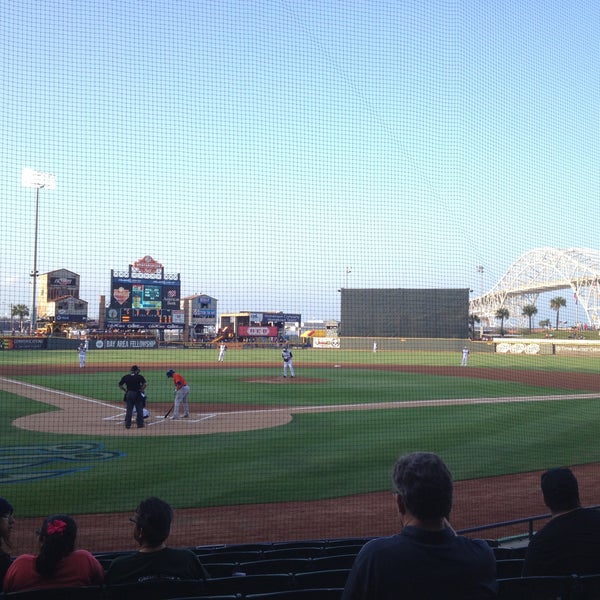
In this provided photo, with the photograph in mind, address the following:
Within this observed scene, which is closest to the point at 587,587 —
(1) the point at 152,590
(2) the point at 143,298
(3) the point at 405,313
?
(1) the point at 152,590

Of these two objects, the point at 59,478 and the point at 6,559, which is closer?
the point at 6,559

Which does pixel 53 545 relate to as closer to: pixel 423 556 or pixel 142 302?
pixel 423 556

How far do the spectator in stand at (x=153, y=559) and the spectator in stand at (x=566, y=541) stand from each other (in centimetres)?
160

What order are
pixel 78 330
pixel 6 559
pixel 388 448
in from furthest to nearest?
pixel 78 330
pixel 388 448
pixel 6 559

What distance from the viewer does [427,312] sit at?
137 feet

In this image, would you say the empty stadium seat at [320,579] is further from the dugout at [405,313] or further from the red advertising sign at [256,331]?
the red advertising sign at [256,331]

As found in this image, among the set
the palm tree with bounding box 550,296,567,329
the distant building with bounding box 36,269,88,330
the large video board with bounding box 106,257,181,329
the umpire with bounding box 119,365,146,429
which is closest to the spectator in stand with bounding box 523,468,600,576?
the umpire with bounding box 119,365,146,429

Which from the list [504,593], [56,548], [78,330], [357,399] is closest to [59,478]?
[56,548]

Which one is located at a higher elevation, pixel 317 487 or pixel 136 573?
pixel 136 573

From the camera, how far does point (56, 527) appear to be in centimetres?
285

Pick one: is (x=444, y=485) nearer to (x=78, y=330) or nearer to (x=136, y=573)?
(x=136, y=573)

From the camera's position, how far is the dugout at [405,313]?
41.7 meters

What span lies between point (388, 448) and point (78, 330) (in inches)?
1766

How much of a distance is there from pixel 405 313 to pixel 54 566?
39.5 m
